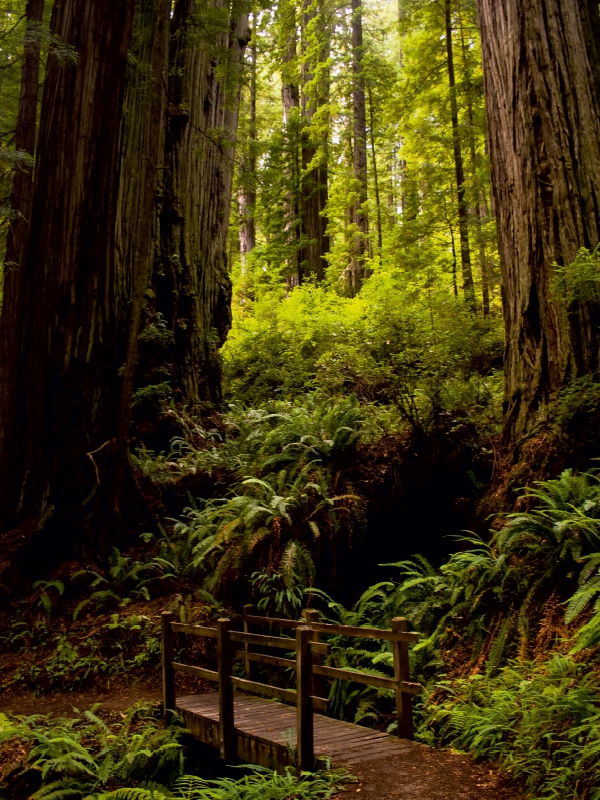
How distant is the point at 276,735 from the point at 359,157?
17.8 metres

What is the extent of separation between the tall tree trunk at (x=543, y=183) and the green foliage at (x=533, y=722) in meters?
2.82

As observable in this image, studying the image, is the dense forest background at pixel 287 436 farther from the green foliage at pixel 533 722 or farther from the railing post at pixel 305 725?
the railing post at pixel 305 725

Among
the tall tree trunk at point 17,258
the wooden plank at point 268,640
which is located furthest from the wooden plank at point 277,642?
the tall tree trunk at point 17,258

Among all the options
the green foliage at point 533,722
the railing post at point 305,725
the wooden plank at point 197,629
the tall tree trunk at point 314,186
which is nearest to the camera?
the green foliage at point 533,722

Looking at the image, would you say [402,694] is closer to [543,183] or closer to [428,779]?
[428,779]

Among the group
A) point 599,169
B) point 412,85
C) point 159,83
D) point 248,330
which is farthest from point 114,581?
point 412,85

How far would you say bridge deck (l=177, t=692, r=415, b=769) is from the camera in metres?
4.62

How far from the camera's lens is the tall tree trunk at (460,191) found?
1272cm

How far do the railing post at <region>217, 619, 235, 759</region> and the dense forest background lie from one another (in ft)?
2.23

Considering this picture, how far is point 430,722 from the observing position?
5109 millimetres

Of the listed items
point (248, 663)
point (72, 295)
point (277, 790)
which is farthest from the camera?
point (72, 295)

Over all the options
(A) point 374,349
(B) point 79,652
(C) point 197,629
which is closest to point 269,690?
(C) point 197,629

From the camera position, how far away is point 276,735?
16.4 feet

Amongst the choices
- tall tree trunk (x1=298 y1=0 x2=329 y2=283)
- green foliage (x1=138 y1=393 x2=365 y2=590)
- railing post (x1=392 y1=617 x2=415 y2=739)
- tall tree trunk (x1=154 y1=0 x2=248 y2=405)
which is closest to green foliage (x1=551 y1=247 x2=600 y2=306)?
green foliage (x1=138 y1=393 x2=365 y2=590)
